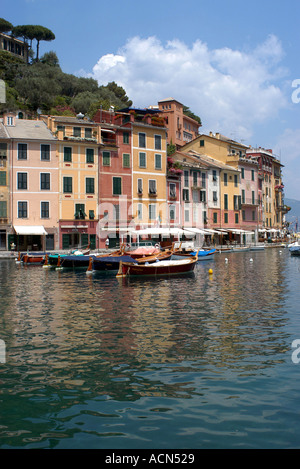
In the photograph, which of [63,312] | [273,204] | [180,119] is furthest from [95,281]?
[180,119]

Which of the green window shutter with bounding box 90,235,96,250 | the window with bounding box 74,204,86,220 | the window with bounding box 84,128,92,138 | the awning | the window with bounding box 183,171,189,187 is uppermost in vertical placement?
the window with bounding box 84,128,92,138

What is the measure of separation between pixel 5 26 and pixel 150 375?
112 m

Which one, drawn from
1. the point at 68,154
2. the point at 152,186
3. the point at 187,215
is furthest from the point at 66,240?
the point at 187,215

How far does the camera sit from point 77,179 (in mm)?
51062

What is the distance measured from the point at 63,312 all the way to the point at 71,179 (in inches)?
1425

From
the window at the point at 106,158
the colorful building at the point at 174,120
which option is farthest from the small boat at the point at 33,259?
the colorful building at the point at 174,120

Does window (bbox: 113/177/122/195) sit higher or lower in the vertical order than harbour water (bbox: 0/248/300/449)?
higher

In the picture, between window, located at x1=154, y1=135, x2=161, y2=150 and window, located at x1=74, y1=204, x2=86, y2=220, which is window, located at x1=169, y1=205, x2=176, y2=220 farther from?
window, located at x1=74, y1=204, x2=86, y2=220

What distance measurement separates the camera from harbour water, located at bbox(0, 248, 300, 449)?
656 cm

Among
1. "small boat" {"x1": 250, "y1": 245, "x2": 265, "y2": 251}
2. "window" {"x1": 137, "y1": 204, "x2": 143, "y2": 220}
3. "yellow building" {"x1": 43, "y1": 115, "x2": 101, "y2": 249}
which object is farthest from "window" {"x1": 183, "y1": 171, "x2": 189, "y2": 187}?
"yellow building" {"x1": 43, "y1": 115, "x2": 101, "y2": 249}

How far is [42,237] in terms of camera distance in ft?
158

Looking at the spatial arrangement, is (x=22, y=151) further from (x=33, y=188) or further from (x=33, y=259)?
(x=33, y=259)

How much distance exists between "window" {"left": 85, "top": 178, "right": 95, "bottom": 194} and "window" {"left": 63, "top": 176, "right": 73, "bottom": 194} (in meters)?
1.89

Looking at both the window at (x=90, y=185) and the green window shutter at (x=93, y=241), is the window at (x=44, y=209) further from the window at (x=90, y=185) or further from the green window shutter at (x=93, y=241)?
the green window shutter at (x=93, y=241)
